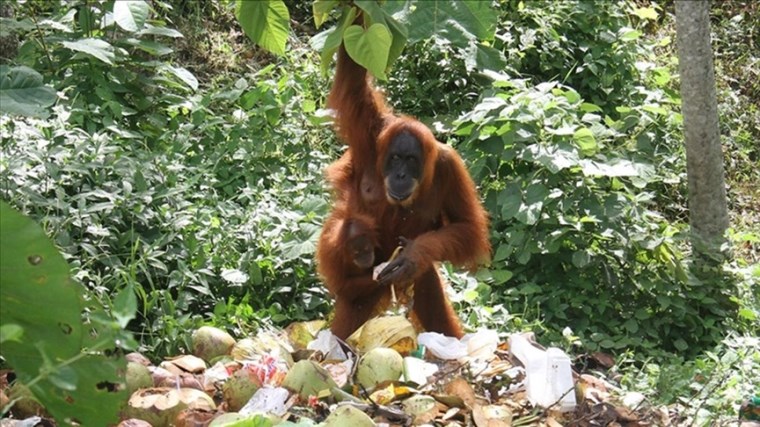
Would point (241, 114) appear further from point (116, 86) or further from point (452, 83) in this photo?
point (452, 83)

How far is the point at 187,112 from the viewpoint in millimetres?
6180

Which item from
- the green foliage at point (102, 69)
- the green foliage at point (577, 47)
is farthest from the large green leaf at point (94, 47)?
the green foliage at point (577, 47)

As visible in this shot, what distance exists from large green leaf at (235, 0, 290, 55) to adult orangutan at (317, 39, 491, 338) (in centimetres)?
206

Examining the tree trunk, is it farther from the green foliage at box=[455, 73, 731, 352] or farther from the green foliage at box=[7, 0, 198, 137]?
the green foliage at box=[7, 0, 198, 137]

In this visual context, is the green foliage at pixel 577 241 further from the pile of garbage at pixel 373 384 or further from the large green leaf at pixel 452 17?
the large green leaf at pixel 452 17

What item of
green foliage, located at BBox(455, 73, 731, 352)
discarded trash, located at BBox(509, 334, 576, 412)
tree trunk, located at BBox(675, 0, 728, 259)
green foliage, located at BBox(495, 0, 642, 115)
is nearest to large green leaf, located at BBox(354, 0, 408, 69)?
discarded trash, located at BBox(509, 334, 576, 412)

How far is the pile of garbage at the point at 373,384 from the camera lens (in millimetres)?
3363

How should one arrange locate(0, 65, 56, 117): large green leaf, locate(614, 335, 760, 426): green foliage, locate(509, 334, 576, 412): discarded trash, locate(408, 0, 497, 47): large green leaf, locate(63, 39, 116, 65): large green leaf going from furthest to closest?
locate(63, 39, 116, 65): large green leaf → locate(614, 335, 760, 426): green foliage → locate(509, 334, 576, 412): discarded trash → locate(0, 65, 56, 117): large green leaf → locate(408, 0, 497, 47): large green leaf

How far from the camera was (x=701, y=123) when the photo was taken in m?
5.65

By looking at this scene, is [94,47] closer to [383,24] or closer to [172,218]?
[172,218]

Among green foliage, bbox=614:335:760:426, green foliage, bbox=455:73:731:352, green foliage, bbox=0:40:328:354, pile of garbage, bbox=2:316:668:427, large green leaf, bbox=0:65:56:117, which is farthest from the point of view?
green foliage, bbox=455:73:731:352

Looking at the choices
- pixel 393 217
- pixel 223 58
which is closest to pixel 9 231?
pixel 393 217

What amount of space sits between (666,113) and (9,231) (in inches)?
190

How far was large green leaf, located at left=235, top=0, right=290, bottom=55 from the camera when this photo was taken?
1.97 m
